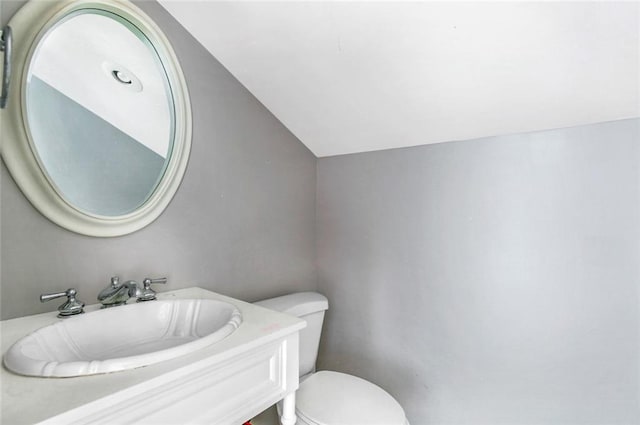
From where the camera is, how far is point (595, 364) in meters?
1.09

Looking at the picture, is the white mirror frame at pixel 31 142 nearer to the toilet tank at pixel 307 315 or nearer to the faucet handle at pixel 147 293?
the faucet handle at pixel 147 293

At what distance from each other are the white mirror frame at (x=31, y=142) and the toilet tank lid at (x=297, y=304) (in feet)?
1.97

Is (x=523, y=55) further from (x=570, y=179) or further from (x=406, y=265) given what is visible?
(x=406, y=265)

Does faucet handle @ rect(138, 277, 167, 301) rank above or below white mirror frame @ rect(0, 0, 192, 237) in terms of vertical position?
below

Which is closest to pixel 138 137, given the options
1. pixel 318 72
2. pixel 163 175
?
pixel 163 175

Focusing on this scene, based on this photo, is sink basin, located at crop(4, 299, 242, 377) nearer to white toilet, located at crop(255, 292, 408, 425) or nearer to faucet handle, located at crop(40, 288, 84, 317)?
faucet handle, located at crop(40, 288, 84, 317)

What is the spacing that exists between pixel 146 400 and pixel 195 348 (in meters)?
0.13

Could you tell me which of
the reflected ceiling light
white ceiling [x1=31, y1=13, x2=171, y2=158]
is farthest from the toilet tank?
the reflected ceiling light

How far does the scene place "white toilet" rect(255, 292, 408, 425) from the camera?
1.07m

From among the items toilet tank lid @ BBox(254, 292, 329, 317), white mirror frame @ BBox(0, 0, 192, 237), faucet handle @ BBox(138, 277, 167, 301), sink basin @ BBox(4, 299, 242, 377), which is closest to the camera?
sink basin @ BBox(4, 299, 242, 377)

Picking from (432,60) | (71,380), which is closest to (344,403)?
(71,380)

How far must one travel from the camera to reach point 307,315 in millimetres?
1433

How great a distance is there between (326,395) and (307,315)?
340 millimetres

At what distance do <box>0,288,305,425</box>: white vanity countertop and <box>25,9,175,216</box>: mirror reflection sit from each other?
407 mm
